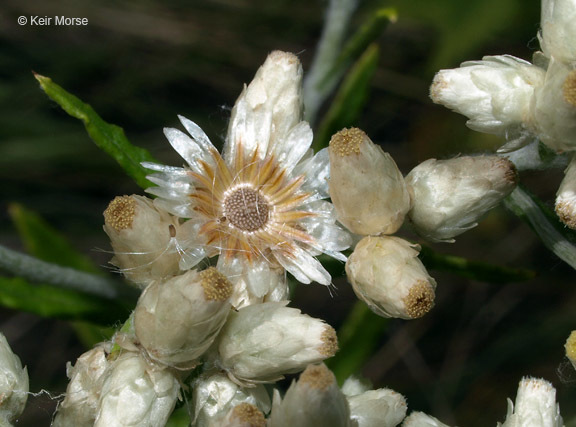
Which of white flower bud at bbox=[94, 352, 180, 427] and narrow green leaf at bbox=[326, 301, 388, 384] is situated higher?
white flower bud at bbox=[94, 352, 180, 427]

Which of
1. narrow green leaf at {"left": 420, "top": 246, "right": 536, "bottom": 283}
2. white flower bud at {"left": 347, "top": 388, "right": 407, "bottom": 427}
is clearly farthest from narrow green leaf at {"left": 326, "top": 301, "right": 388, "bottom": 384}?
white flower bud at {"left": 347, "top": 388, "right": 407, "bottom": 427}

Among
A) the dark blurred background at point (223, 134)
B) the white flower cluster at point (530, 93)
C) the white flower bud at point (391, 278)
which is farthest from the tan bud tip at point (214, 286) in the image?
the dark blurred background at point (223, 134)

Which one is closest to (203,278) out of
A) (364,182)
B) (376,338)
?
(364,182)

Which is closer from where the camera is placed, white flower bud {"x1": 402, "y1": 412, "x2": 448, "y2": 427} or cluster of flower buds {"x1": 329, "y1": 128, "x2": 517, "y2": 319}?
cluster of flower buds {"x1": 329, "y1": 128, "x2": 517, "y2": 319}

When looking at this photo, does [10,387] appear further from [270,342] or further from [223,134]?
[223,134]

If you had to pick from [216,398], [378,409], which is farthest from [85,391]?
[378,409]

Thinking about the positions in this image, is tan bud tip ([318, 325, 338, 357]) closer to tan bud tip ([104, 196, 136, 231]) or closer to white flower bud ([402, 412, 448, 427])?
white flower bud ([402, 412, 448, 427])

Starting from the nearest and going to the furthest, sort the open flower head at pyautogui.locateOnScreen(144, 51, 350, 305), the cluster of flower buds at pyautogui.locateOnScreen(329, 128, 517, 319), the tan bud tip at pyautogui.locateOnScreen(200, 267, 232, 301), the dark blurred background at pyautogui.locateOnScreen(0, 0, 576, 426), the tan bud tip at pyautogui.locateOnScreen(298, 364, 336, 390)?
the tan bud tip at pyautogui.locateOnScreen(298, 364, 336, 390), the tan bud tip at pyautogui.locateOnScreen(200, 267, 232, 301), the cluster of flower buds at pyautogui.locateOnScreen(329, 128, 517, 319), the open flower head at pyautogui.locateOnScreen(144, 51, 350, 305), the dark blurred background at pyautogui.locateOnScreen(0, 0, 576, 426)
